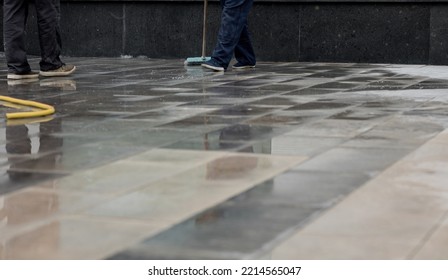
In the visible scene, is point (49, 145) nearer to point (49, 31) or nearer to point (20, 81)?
point (20, 81)

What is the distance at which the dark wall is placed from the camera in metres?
13.7

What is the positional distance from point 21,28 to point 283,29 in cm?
440

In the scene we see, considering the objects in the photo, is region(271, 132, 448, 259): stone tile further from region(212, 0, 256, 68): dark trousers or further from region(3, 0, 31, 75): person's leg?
region(212, 0, 256, 68): dark trousers

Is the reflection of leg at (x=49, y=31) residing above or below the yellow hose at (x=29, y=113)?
above

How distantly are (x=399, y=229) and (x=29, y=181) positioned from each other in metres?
1.98

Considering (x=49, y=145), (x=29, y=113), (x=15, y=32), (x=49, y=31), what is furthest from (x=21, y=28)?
(x=49, y=145)

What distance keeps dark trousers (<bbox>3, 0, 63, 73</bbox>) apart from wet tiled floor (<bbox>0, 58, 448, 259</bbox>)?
5.92 feet

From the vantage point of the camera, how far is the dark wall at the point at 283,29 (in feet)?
45.0

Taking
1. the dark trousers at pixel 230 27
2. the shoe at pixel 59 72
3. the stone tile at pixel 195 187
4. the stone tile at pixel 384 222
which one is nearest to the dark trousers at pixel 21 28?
the shoe at pixel 59 72

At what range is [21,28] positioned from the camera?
1115 cm

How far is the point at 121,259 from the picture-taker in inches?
145

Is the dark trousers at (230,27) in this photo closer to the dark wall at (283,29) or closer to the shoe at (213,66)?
the shoe at (213,66)

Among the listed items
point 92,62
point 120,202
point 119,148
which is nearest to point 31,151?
point 119,148

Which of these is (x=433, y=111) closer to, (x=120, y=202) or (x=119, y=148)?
(x=119, y=148)
